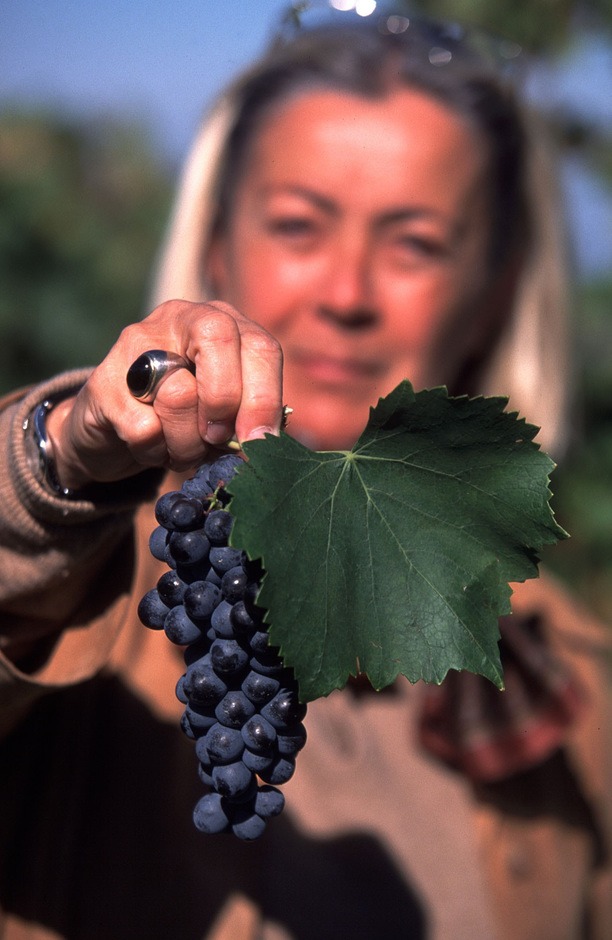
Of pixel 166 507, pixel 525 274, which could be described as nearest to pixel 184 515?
pixel 166 507

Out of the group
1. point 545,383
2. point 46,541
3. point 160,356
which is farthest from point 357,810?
point 545,383

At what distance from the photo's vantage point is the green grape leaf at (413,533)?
0.76m

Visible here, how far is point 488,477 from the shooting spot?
31.3 inches

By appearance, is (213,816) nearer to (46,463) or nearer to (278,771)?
(278,771)

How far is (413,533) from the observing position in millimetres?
795

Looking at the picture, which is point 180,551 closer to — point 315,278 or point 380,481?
point 380,481

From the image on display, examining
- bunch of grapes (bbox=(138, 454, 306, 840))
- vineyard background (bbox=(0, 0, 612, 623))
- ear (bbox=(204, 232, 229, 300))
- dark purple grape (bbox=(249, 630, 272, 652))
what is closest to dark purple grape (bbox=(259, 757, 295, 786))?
bunch of grapes (bbox=(138, 454, 306, 840))

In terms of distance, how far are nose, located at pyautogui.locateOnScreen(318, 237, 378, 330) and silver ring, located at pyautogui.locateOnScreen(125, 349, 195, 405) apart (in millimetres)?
937

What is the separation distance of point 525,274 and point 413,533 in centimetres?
170

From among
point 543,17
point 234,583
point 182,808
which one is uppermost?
point 543,17

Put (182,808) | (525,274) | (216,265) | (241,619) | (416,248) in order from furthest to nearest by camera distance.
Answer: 1. (525,274)
2. (216,265)
3. (416,248)
4. (182,808)
5. (241,619)

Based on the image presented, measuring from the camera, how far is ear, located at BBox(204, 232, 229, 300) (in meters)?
2.05

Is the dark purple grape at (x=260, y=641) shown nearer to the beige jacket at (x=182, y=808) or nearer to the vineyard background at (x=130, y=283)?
the beige jacket at (x=182, y=808)

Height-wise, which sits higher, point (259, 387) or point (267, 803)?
point (259, 387)
